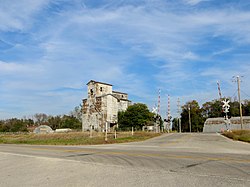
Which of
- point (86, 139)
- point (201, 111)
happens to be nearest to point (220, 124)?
point (201, 111)

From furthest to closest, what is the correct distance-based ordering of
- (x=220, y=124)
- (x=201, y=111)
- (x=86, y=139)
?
(x=201, y=111)
(x=220, y=124)
(x=86, y=139)

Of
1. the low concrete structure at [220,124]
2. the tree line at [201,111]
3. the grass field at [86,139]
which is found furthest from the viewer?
the tree line at [201,111]

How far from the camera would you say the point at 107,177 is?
9.22 metres

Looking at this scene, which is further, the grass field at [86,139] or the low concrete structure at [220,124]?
the low concrete structure at [220,124]

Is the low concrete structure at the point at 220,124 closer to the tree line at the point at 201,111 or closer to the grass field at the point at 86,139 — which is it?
the tree line at the point at 201,111

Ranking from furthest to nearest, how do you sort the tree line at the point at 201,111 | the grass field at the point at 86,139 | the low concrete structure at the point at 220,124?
the tree line at the point at 201,111 → the low concrete structure at the point at 220,124 → the grass field at the point at 86,139

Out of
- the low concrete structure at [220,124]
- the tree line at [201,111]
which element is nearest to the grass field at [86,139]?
the low concrete structure at [220,124]

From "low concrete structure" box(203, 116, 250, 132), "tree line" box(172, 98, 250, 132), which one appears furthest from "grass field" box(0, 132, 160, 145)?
"tree line" box(172, 98, 250, 132)

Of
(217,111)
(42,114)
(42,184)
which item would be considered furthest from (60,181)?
(42,114)

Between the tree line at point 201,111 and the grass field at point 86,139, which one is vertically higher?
the tree line at point 201,111

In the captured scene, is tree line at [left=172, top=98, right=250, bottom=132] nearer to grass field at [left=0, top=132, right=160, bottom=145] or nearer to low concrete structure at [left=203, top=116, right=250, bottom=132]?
low concrete structure at [left=203, top=116, right=250, bottom=132]

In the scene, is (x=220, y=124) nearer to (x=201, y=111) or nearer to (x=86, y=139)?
(x=201, y=111)

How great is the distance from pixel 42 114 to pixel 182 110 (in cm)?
7341

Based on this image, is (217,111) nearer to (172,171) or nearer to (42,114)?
(42,114)
